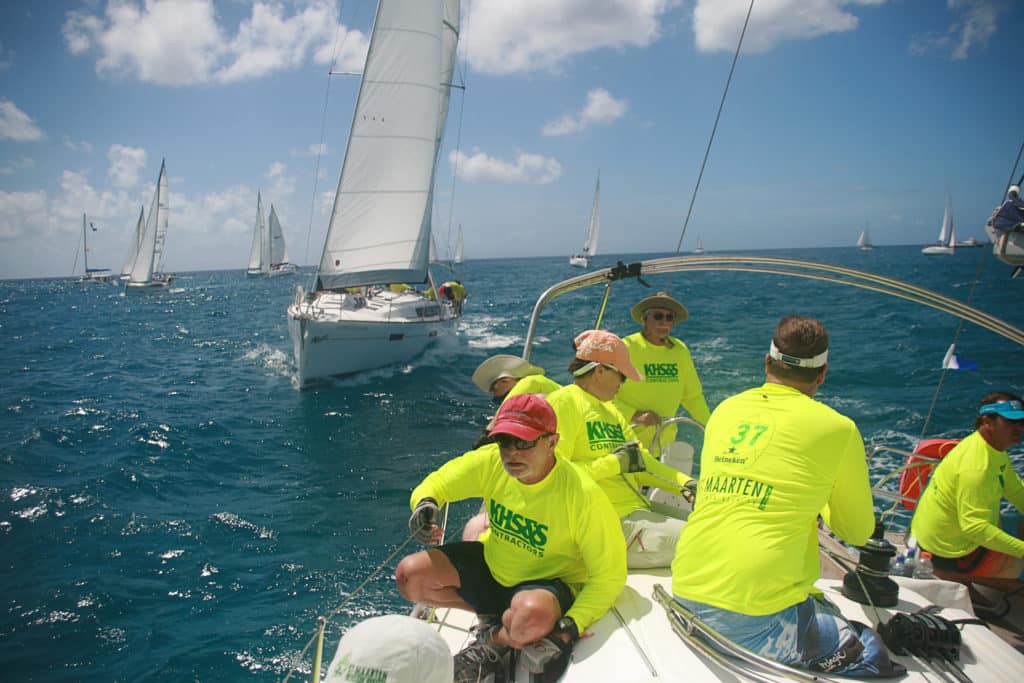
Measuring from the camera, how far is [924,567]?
10.4 ft

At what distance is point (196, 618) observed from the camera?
4.52 metres

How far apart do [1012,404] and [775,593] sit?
2163mm

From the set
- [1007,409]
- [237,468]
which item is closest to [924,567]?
[1007,409]

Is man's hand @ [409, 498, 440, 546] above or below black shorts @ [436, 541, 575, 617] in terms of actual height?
above

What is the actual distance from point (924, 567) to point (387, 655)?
134 inches

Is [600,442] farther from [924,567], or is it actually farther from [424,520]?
[924,567]

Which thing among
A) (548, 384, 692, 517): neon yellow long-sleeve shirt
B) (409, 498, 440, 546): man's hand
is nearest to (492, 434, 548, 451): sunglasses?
(409, 498, 440, 546): man's hand

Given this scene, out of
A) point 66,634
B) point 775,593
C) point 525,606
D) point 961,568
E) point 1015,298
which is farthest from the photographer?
point 1015,298

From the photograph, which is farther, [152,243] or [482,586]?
[152,243]

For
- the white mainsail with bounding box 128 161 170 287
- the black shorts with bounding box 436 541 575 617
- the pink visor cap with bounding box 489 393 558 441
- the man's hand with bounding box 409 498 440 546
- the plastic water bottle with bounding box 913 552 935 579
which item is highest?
the white mainsail with bounding box 128 161 170 287

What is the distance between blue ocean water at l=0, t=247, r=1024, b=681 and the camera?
4.40 meters

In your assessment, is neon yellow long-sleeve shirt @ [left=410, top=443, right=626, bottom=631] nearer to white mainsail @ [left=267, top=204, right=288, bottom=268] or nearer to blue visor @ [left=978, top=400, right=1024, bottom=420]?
blue visor @ [left=978, top=400, right=1024, bottom=420]

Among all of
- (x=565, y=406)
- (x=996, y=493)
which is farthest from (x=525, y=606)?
(x=996, y=493)

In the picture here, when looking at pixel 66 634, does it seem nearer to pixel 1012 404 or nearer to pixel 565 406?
pixel 565 406
